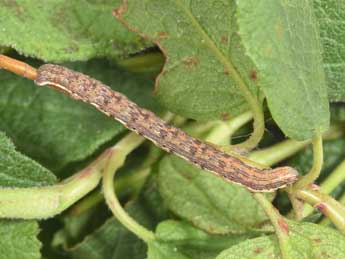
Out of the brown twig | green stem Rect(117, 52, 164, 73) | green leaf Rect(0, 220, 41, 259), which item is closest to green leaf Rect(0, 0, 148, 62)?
the brown twig

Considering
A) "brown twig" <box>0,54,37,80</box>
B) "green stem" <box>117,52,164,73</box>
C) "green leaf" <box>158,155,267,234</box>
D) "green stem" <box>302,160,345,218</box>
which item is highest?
"brown twig" <box>0,54,37,80</box>

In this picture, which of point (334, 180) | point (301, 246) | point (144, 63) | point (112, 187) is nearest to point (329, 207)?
point (301, 246)

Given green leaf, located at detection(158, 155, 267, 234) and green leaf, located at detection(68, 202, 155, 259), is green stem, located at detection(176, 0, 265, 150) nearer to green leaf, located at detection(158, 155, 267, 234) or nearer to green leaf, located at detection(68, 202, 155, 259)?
green leaf, located at detection(158, 155, 267, 234)

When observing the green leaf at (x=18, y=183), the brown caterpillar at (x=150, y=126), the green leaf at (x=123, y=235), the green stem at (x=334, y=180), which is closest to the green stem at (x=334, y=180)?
the green stem at (x=334, y=180)

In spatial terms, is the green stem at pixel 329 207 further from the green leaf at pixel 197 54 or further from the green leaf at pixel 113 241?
the green leaf at pixel 113 241

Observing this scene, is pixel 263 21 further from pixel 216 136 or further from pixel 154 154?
pixel 154 154

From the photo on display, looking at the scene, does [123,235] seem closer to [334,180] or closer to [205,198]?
[205,198]
